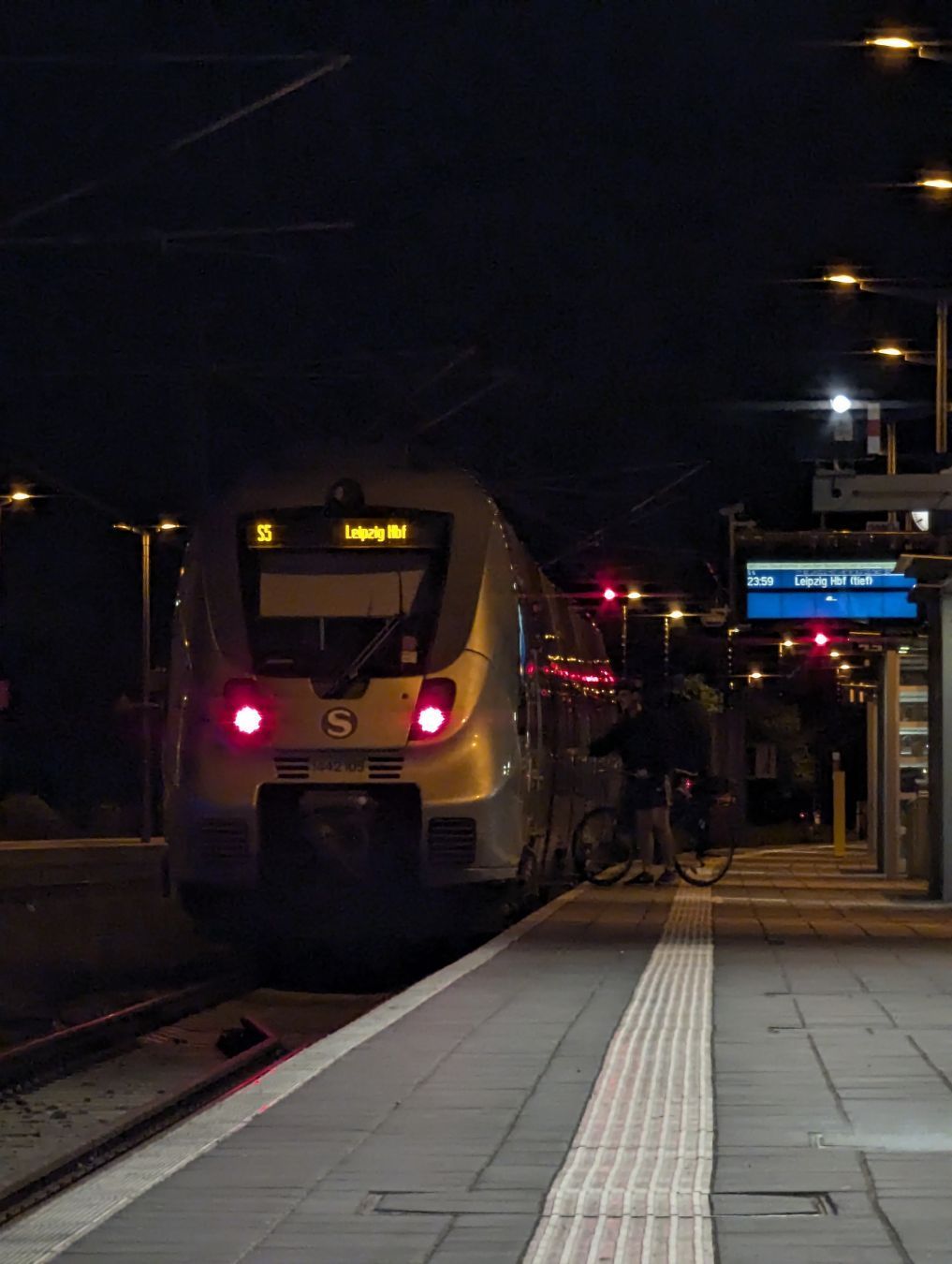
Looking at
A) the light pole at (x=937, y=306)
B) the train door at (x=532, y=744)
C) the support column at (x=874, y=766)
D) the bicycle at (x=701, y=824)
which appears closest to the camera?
the train door at (x=532, y=744)

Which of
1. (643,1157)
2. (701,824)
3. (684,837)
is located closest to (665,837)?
(701,824)

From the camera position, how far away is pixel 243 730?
1617 cm

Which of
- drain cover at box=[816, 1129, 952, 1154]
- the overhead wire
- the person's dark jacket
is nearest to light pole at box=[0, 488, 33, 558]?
the person's dark jacket

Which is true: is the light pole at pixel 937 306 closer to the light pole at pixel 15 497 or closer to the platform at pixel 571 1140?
the platform at pixel 571 1140

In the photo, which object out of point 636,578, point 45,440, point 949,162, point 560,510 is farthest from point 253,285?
point 636,578

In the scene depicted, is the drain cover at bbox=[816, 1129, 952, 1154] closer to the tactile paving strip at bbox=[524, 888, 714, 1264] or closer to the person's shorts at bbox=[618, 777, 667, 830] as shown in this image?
the tactile paving strip at bbox=[524, 888, 714, 1264]

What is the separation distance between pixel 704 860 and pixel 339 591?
10958mm

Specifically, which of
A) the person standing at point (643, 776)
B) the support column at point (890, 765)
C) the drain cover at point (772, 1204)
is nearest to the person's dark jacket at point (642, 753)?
the person standing at point (643, 776)

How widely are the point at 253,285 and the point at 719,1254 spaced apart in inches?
666

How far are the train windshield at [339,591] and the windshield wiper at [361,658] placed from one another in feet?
0.05

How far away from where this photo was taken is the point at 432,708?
1616cm

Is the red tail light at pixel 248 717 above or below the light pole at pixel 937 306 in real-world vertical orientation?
below

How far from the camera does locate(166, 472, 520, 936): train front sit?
52.8ft

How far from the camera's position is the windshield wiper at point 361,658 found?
1614 cm
